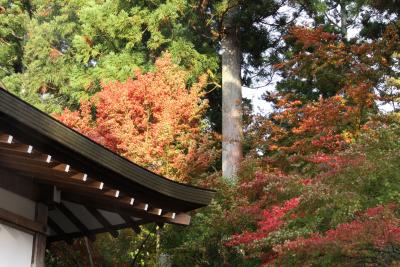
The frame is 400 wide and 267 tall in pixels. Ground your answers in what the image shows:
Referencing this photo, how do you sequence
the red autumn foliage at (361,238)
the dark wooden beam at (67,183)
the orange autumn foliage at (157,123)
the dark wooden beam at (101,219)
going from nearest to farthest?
the dark wooden beam at (67,183)
the red autumn foliage at (361,238)
the dark wooden beam at (101,219)
the orange autumn foliage at (157,123)

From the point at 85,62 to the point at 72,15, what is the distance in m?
3.82

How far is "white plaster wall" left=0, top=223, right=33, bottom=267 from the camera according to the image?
182 inches

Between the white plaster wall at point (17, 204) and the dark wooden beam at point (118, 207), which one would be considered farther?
the dark wooden beam at point (118, 207)

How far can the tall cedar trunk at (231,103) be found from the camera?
39.0 ft

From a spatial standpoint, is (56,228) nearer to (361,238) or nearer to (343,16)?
(361,238)

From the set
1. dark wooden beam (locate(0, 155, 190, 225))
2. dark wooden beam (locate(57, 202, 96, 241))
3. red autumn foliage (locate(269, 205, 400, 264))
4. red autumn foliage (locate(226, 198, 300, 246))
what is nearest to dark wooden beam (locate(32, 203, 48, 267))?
dark wooden beam (locate(0, 155, 190, 225))

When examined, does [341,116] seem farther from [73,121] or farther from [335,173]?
[73,121]

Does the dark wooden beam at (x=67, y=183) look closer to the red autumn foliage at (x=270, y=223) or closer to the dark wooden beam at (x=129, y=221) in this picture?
the dark wooden beam at (x=129, y=221)

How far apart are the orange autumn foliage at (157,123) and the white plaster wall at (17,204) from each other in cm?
518

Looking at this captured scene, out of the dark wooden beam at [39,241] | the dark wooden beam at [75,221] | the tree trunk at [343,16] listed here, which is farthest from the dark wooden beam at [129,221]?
the tree trunk at [343,16]

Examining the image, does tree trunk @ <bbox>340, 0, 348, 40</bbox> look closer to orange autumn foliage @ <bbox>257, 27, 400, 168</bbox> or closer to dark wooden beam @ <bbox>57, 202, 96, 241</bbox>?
orange autumn foliage @ <bbox>257, 27, 400, 168</bbox>

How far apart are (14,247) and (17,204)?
385mm

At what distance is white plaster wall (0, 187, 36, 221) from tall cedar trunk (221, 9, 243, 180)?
6791mm

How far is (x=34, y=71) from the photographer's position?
17734 mm
